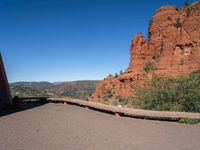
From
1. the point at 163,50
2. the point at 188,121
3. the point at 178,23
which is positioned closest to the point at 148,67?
the point at 163,50

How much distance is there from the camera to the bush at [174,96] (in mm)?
16109

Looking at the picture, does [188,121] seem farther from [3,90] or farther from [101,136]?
[3,90]

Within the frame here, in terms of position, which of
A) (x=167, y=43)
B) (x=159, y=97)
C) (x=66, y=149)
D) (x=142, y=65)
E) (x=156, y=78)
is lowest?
(x=66, y=149)

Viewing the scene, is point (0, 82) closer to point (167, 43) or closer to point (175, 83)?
point (175, 83)

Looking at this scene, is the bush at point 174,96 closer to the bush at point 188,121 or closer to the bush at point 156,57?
the bush at point 188,121

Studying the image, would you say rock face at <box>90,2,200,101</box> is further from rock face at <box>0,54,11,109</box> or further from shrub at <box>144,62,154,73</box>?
rock face at <box>0,54,11,109</box>

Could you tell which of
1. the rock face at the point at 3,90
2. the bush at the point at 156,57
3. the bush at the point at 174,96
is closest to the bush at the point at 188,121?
the bush at the point at 174,96

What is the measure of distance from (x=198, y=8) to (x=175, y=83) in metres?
65.4

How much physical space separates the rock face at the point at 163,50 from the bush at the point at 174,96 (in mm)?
47277

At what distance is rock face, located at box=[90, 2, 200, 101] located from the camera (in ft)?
231

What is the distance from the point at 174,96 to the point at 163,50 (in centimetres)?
6620

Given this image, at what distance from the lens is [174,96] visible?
16.7 m

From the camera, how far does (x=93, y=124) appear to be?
11.8 metres

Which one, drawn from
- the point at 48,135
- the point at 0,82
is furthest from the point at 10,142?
the point at 0,82
